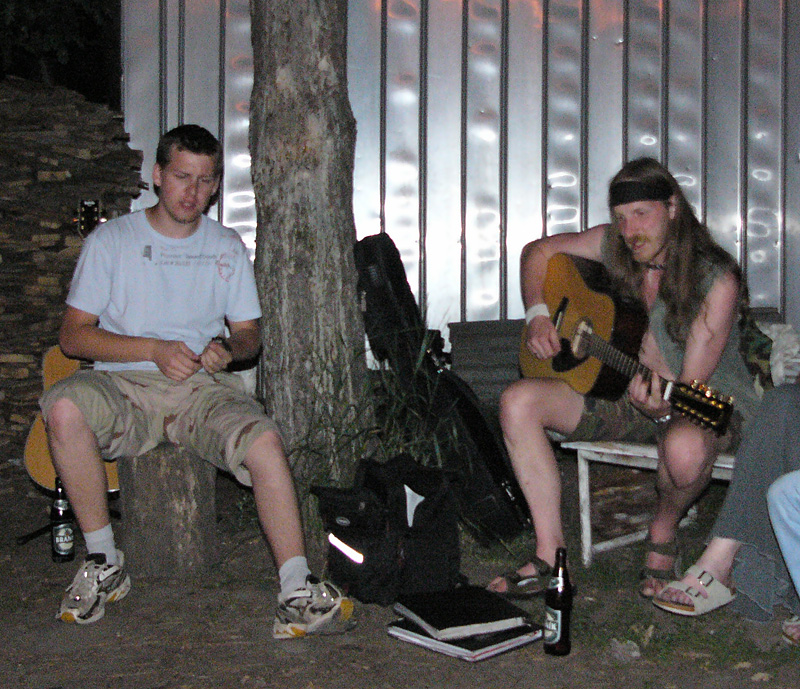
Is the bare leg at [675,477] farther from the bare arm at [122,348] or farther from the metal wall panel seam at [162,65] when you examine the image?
the metal wall panel seam at [162,65]

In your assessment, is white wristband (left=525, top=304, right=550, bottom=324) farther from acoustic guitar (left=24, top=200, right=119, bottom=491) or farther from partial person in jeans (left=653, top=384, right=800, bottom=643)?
acoustic guitar (left=24, top=200, right=119, bottom=491)

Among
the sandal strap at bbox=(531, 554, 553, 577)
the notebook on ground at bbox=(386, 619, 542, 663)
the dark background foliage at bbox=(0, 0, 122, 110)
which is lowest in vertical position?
the notebook on ground at bbox=(386, 619, 542, 663)

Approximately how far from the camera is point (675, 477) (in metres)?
3.24

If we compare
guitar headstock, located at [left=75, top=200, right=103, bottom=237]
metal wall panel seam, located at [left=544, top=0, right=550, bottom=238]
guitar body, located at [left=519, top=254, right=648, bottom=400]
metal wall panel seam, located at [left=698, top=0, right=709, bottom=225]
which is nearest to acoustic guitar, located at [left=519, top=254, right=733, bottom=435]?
guitar body, located at [left=519, top=254, right=648, bottom=400]

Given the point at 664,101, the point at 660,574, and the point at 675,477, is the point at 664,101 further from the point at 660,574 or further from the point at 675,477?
the point at 660,574

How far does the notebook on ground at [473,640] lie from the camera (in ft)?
8.86

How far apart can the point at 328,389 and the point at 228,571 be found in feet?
2.84

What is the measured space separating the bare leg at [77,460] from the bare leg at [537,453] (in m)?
1.41

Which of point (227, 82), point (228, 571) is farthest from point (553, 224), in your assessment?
point (228, 571)

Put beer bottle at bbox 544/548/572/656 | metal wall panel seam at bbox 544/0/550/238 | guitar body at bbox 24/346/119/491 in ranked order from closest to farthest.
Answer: beer bottle at bbox 544/548/572/656 → guitar body at bbox 24/346/119/491 → metal wall panel seam at bbox 544/0/550/238

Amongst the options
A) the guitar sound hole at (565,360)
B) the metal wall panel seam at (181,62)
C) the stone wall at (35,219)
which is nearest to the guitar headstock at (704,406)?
the guitar sound hole at (565,360)

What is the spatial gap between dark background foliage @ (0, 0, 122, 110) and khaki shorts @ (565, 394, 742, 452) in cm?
437

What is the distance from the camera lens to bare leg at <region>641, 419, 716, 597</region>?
10.4ft

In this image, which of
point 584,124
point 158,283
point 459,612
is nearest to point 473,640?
point 459,612
